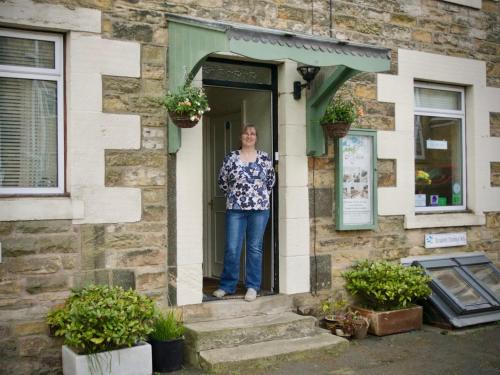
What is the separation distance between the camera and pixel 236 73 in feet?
22.6

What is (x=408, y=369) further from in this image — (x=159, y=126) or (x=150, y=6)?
(x=150, y=6)

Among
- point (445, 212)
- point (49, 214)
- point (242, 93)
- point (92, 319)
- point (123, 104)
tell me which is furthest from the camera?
point (445, 212)

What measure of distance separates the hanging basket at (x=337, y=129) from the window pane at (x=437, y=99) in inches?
67.2

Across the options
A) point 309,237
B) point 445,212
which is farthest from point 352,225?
point 445,212

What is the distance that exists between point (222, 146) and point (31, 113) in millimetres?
3023

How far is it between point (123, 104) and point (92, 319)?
2.04 m

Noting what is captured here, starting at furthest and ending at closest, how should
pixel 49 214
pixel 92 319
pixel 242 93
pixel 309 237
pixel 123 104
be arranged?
pixel 242 93 < pixel 309 237 < pixel 123 104 < pixel 49 214 < pixel 92 319

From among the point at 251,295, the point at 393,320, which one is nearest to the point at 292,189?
the point at 251,295

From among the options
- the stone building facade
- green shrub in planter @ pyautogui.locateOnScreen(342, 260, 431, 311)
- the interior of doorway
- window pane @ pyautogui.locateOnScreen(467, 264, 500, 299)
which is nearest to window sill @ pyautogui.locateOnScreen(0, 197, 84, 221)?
the stone building facade

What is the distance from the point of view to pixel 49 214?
18.2 ft

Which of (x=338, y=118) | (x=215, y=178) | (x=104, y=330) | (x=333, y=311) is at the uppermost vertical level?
(x=338, y=118)

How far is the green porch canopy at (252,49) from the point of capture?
5402mm

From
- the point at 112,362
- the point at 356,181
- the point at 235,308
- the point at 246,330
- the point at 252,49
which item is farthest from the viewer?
the point at 356,181

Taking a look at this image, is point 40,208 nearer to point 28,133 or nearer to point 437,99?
point 28,133
